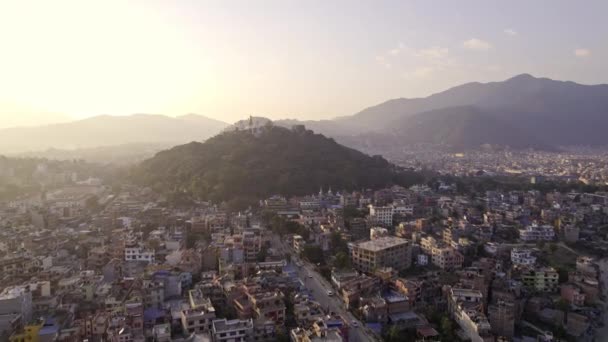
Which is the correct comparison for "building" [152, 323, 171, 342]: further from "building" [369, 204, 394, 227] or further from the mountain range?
the mountain range

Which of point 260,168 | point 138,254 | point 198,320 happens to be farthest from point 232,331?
point 260,168

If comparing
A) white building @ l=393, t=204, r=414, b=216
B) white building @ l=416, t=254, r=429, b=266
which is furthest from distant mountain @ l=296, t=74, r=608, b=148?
white building @ l=416, t=254, r=429, b=266

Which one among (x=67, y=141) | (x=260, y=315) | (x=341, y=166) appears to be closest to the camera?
(x=260, y=315)

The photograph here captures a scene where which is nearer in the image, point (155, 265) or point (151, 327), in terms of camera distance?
point (151, 327)

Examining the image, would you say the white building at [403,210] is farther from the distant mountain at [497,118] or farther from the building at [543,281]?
the distant mountain at [497,118]

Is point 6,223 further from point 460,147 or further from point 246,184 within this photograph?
point 460,147

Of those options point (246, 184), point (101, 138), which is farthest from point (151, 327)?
point (101, 138)

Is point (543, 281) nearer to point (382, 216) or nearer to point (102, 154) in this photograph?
point (382, 216)
